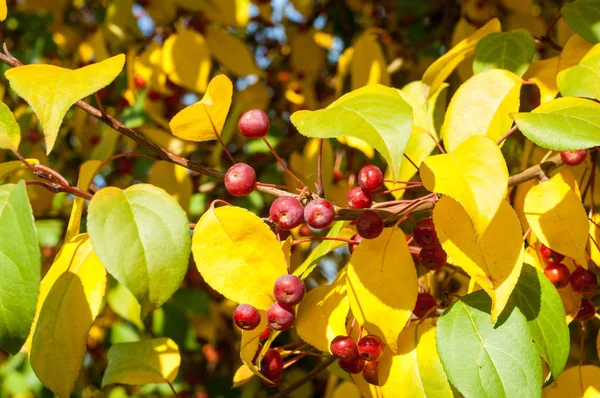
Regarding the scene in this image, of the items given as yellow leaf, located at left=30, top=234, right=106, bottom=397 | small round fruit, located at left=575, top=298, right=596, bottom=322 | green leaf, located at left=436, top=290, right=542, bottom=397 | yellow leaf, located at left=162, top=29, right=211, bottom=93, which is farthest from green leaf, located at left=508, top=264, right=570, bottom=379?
yellow leaf, located at left=162, top=29, right=211, bottom=93

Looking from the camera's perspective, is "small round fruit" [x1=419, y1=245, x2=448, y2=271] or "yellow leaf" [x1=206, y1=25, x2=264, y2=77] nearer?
"small round fruit" [x1=419, y1=245, x2=448, y2=271]

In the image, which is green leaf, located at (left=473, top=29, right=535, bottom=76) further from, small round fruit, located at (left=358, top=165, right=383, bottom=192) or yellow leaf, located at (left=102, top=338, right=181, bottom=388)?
yellow leaf, located at (left=102, top=338, right=181, bottom=388)

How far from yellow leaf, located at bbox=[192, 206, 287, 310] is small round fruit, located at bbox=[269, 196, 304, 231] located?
0.8 inches

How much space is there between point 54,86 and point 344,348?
0.48 metres

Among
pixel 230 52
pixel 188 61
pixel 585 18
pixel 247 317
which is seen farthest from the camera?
pixel 230 52

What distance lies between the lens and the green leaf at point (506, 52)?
3.75ft

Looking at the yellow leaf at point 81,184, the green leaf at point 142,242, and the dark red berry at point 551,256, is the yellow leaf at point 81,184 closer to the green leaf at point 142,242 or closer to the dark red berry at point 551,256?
the green leaf at point 142,242

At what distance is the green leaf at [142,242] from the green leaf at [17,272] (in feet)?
0.24

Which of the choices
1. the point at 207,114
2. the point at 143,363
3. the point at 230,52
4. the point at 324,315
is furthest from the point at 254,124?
the point at 230,52

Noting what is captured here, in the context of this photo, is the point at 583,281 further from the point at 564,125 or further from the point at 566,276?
the point at 564,125

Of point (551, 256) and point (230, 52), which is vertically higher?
point (551, 256)

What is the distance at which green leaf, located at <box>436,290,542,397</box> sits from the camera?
0.81m

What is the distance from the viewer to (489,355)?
0.84 metres

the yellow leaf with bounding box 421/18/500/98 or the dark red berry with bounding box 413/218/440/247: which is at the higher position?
the yellow leaf with bounding box 421/18/500/98
